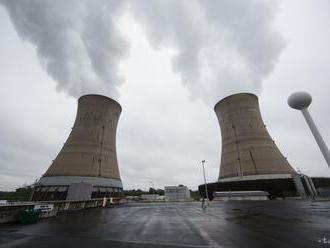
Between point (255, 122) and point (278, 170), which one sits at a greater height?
point (255, 122)

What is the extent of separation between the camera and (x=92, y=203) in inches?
1208

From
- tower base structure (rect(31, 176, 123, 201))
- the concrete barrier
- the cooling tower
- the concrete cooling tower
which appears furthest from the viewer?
the cooling tower

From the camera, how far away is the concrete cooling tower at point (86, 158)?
109ft

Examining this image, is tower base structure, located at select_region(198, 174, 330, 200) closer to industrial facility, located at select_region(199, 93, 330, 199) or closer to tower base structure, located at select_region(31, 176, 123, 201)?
industrial facility, located at select_region(199, 93, 330, 199)

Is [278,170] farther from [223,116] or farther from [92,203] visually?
[92,203]

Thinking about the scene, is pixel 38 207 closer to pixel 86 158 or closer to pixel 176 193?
pixel 86 158

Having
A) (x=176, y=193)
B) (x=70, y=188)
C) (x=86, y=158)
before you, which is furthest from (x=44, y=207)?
(x=176, y=193)

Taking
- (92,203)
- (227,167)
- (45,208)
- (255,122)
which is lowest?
(45,208)

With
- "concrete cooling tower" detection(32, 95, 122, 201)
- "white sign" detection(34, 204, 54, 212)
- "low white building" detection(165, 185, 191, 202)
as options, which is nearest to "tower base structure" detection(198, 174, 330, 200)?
"concrete cooling tower" detection(32, 95, 122, 201)

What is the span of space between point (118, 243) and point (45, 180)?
1333 inches

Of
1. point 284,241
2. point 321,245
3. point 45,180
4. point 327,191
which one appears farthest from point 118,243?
point 327,191

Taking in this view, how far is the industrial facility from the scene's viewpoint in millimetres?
38812

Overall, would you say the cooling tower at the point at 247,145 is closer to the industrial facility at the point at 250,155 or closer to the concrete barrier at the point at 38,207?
the industrial facility at the point at 250,155

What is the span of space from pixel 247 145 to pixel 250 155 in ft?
6.35
